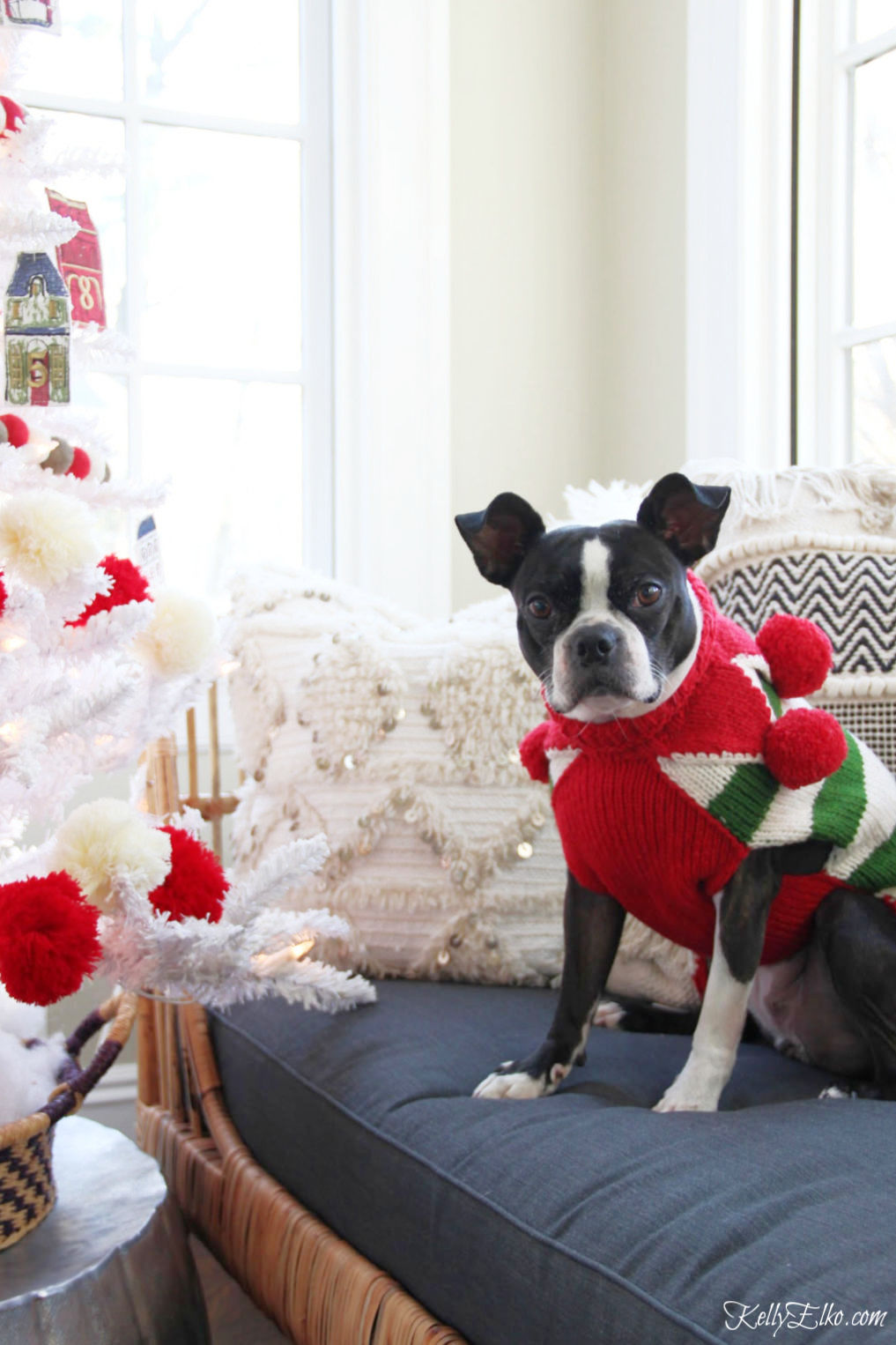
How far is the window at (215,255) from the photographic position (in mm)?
2264

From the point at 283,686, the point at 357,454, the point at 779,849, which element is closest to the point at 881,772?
the point at 779,849

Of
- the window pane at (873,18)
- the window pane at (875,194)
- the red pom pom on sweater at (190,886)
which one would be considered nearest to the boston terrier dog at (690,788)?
the red pom pom on sweater at (190,886)

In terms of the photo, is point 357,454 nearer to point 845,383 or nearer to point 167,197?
point 167,197

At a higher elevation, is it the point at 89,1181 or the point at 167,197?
the point at 167,197

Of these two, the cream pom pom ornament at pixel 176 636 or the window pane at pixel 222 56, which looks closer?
the cream pom pom ornament at pixel 176 636

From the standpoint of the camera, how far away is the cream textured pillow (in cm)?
153

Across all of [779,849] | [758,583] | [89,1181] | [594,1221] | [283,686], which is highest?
[758,583]

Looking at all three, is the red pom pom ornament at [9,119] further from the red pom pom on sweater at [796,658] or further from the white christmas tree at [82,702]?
the red pom pom on sweater at [796,658]

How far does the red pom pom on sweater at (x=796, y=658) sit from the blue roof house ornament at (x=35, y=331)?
0.77m

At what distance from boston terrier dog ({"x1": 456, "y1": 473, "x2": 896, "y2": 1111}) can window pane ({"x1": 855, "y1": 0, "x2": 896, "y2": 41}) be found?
4.43 ft

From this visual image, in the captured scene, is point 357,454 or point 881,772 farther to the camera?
point 357,454

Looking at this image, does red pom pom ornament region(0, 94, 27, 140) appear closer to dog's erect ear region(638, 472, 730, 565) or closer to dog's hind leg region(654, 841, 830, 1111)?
dog's erect ear region(638, 472, 730, 565)

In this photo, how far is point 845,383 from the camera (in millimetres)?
2145

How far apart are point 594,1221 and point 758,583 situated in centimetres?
85
